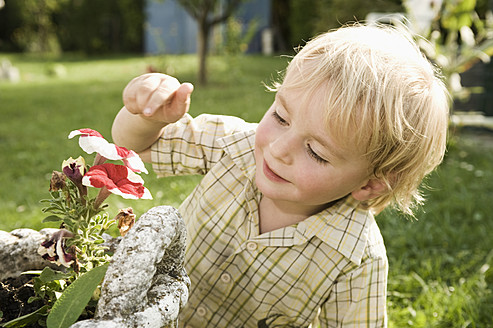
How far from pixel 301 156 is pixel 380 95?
0.23m

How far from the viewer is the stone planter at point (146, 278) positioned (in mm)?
827

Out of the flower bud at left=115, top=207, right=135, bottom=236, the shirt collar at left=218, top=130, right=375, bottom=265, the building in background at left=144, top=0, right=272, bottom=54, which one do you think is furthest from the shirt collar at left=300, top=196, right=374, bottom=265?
the building in background at left=144, top=0, right=272, bottom=54

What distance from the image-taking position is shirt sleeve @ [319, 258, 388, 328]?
4.58 ft

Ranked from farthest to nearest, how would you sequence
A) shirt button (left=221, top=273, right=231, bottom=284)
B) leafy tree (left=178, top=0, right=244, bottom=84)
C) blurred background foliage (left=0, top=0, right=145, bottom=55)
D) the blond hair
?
blurred background foliage (left=0, top=0, right=145, bottom=55)
leafy tree (left=178, top=0, right=244, bottom=84)
shirt button (left=221, top=273, right=231, bottom=284)
the blond hair

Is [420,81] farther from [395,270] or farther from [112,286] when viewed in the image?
[395,270]

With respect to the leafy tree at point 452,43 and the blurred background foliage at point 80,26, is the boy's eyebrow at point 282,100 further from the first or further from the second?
the blurred background foliage at point 80,26

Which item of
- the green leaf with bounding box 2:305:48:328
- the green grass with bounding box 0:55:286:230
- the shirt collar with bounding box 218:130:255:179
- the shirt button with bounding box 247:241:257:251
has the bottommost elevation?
the green grass with bounding box 0:55:286:230

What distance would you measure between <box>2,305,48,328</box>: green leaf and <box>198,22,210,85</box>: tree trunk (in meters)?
7.67

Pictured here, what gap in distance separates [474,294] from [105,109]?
509 cm

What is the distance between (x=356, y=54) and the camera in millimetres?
1282

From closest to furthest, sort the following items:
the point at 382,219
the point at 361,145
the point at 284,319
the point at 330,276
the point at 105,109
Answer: the point at 361,145 → the point at 330,276 → the point at 284,319 → the point at 382,219 → the point at 105,109

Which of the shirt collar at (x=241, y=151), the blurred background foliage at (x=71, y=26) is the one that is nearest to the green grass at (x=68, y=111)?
the shirt collar at (x=241, y=151)

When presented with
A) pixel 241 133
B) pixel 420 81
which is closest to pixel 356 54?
pixel 420 81

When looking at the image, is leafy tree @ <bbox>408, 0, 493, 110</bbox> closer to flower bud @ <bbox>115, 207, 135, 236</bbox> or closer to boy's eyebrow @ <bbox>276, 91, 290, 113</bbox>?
boy's eyebrow @ <bbox>276, 91, 290, 113</bbox>
